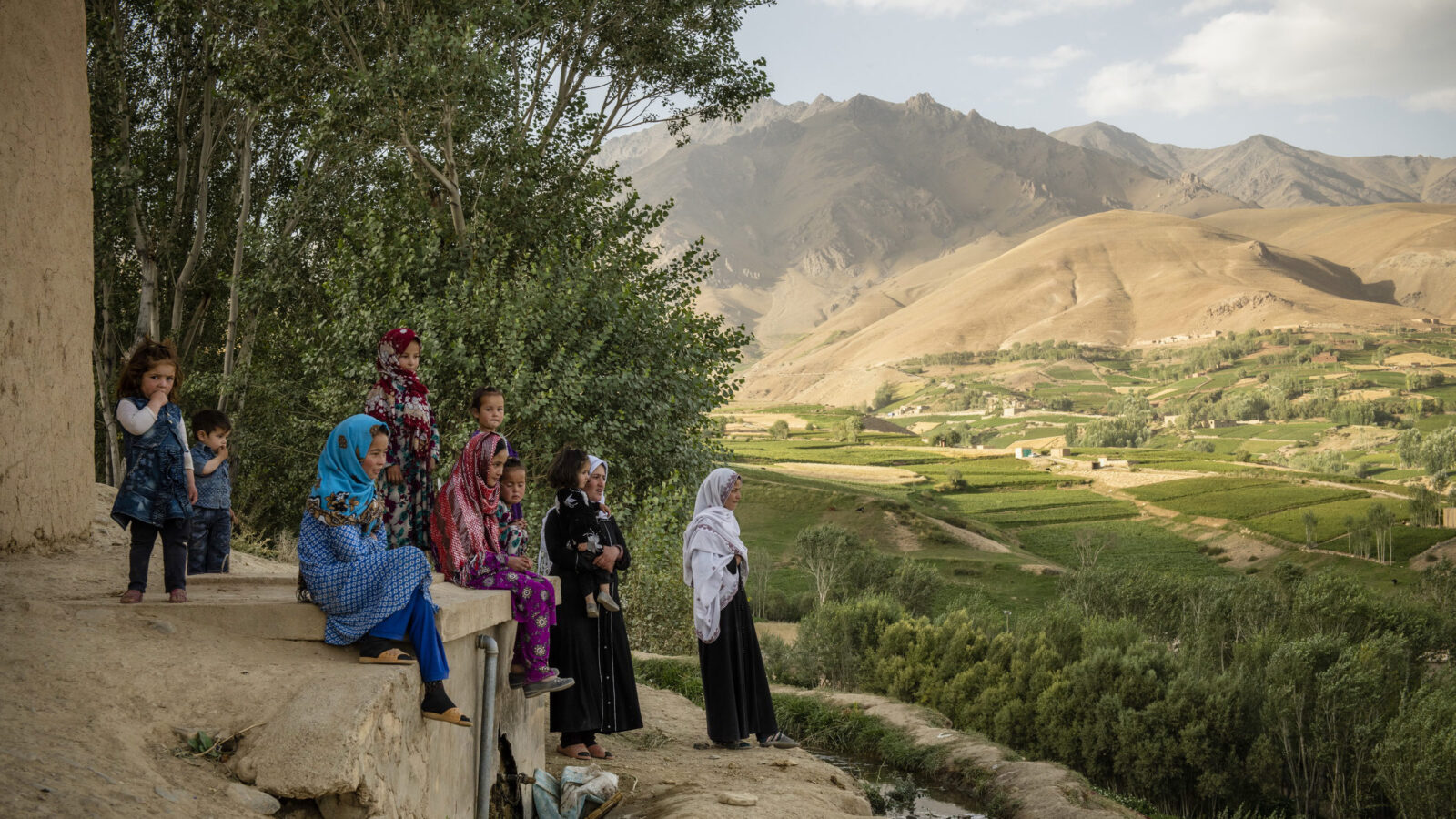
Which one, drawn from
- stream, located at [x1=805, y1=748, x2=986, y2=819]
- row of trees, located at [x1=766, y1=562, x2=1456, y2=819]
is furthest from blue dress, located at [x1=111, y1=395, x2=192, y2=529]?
row of trees, located at [x1=766, y1=562, x2=1456, y2=819]

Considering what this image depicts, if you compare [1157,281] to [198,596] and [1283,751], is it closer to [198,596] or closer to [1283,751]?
[1283,751]

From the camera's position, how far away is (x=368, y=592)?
4.39 meters

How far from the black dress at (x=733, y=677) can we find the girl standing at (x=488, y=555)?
4.85ft

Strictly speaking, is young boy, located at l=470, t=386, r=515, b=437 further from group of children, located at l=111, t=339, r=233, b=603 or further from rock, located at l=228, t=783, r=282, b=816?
rock, located at l=228, t=783, r=282, b=816

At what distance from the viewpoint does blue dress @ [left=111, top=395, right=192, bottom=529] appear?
511 centimetres

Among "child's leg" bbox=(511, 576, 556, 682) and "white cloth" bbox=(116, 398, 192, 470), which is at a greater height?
"white cloth" bbox=(116, 398, 192, 470)

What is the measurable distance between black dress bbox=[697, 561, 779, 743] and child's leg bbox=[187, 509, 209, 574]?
3665mm

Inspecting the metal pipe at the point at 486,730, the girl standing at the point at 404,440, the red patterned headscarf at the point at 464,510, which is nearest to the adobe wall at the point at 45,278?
the girl standing at the point at 404,440

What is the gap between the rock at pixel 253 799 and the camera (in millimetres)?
3592

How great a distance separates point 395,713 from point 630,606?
47.3ft

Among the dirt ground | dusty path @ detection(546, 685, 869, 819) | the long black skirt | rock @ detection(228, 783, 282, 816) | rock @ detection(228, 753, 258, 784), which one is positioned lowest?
dusty path @ detection(546, 685, 869, 819)

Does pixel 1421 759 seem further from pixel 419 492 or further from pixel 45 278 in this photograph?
pixel 45 278

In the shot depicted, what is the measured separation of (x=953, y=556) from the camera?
153ft

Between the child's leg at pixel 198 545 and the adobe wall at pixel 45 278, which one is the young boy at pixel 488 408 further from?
the adobe wall at pixel 45 278
